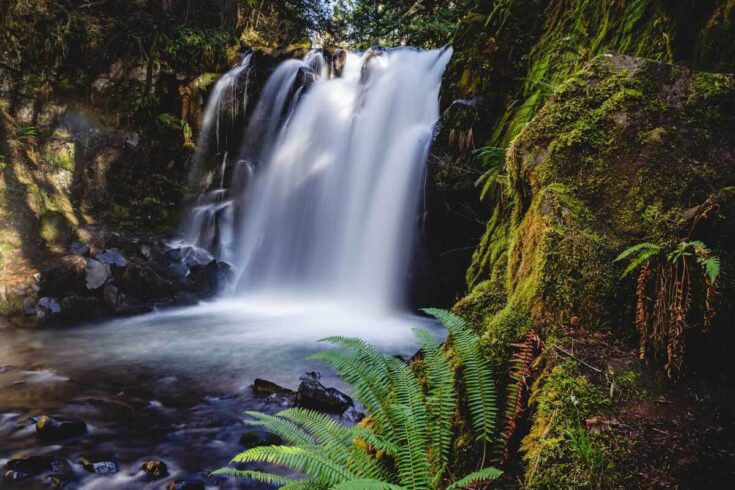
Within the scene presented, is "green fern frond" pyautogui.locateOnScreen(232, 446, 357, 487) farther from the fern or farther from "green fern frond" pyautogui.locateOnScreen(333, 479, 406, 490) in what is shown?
Answer: the fern

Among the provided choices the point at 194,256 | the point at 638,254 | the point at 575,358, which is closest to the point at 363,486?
the point at 575,358

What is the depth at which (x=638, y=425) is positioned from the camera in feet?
5.46

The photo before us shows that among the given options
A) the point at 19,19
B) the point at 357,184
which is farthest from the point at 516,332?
the point at 19,19

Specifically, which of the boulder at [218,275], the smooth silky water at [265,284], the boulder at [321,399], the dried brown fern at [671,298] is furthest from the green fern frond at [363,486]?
the boulder at [218,275]

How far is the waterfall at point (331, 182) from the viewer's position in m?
9.70

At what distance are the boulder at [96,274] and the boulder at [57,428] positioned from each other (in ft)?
17.6

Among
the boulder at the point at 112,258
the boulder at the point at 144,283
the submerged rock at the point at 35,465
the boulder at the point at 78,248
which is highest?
the boulder at the point at 78,248

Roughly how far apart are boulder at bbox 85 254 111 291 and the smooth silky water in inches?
49.9

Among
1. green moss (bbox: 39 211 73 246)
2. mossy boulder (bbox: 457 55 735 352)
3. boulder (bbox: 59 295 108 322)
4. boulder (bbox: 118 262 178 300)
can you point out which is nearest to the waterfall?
boulder (bbox: 118 262 178 300)

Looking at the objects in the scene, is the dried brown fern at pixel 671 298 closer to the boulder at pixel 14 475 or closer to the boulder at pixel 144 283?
the boulder at pixel 14 475

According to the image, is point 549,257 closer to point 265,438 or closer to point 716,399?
point 716,399

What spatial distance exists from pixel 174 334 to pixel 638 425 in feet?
25.1

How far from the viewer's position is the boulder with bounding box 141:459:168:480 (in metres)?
3.57

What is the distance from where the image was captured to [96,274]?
9.02m
